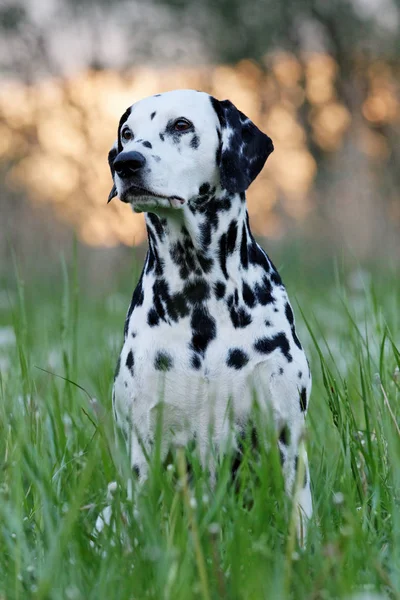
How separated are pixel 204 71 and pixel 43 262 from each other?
4035 millimetres

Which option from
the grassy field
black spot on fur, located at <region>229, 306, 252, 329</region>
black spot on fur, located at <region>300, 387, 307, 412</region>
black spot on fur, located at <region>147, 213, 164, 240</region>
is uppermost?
black spot on fur, located at <region>147, 213, 164, 240</region>

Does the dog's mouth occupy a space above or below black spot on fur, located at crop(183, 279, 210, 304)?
above

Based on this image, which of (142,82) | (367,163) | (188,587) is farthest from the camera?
(367,163)

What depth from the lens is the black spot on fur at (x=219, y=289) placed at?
2.83m

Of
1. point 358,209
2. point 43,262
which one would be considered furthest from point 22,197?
point 358,209

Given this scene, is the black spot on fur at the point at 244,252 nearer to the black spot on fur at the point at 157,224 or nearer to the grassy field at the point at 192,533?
the black spot on fur at the point at 157,224

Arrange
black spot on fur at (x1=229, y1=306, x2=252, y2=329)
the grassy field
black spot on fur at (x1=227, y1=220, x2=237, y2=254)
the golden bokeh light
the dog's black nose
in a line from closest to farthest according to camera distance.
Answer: the grassy field, the dog's black nose, black spot on fur at (x1=229, y1=306, x2=252, y2=329), black spot on fur at (x1=227, y1=220, x2=237, y2=254), the golden bokeh light

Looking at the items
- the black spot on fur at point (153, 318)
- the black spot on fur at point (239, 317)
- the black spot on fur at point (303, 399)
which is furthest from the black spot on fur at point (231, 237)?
the black spot on fur at point (303, 399)

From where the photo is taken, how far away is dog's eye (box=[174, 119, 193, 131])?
2.88 metres

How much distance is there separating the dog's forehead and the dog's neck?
0.30 metres

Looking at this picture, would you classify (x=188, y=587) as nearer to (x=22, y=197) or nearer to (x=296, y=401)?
(x=296, y=401)

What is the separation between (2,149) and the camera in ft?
36.4

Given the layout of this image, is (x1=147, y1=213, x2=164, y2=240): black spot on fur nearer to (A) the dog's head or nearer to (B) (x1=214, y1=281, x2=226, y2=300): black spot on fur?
(A) the dog's head

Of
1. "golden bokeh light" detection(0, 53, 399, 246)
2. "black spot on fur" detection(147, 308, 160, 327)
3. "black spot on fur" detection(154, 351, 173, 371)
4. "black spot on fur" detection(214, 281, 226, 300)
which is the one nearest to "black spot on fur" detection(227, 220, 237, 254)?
"black spot on fur" detection(214, 281, 226, 300)
